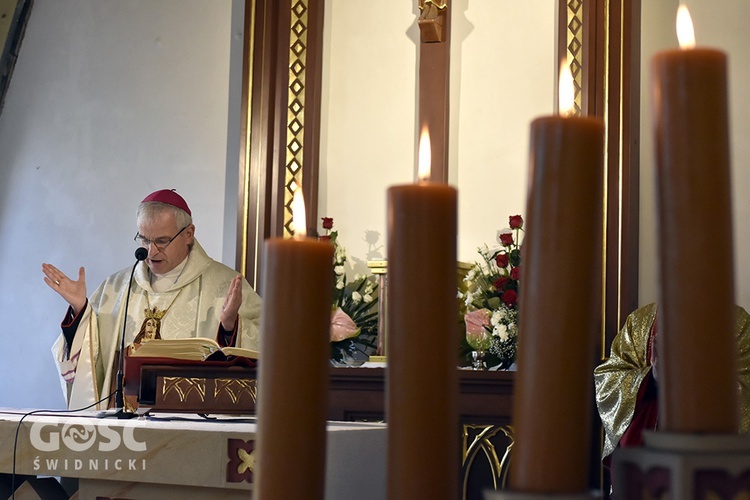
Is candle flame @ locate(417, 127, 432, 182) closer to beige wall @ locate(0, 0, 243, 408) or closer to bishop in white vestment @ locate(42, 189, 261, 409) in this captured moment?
bishop in white vestment @ locate(42, 189, 261, 409)

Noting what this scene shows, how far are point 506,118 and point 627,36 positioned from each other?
2.62 feet

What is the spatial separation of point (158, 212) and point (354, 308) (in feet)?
3.87

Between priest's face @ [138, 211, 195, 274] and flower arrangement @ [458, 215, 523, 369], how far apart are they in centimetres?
152

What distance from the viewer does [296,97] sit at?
6.11m

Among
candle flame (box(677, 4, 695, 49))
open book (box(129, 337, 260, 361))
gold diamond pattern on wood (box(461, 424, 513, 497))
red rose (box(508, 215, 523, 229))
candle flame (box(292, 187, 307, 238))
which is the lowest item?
gold diamond pattern on wood (box(461, 424, 513, 497))

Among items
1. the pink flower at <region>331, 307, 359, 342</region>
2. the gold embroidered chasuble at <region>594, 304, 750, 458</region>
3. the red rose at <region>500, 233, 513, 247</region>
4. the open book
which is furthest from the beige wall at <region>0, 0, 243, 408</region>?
the open book

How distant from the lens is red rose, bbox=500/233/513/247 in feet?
17.3

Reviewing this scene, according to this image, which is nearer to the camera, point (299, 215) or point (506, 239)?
point (299, 215)

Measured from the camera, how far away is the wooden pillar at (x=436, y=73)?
19.0 ft

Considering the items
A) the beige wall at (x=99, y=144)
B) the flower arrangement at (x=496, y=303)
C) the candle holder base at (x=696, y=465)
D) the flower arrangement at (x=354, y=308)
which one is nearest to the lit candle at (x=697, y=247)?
the candle holder base at (x=696, y=465)

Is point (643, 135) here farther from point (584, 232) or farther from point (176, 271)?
point (584, 232)

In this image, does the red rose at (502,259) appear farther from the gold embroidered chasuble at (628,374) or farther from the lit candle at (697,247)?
the lit candle at (697,247)

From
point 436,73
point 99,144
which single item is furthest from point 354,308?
point 99,144

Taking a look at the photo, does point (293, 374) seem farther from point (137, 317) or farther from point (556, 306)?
point (137, 317)
